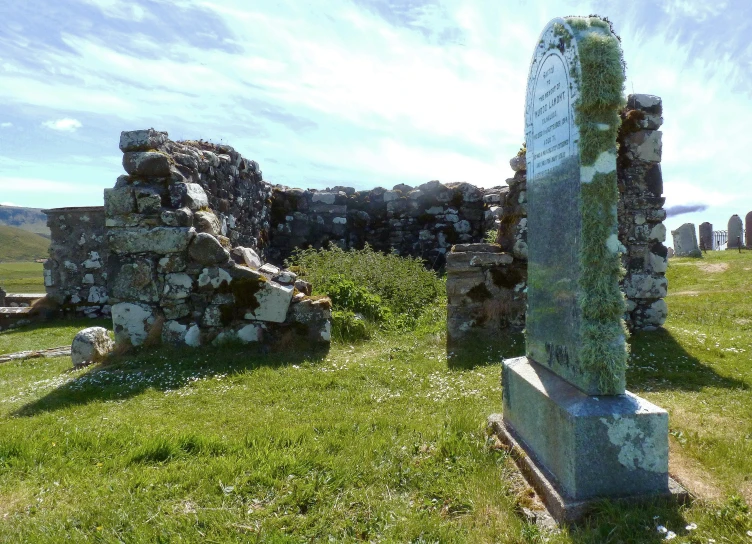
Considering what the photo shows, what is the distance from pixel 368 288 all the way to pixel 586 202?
5926 mm

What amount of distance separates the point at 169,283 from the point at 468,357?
3.78 meters

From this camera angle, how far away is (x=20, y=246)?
5846 inches

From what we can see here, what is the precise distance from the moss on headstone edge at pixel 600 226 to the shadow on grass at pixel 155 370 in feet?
12.4

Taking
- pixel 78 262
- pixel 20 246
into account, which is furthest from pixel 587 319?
pixel 20 246

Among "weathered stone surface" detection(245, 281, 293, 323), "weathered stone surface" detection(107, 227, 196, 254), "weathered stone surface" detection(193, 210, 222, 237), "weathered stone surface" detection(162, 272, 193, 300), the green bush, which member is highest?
"weathered stone surface" detection(193, 210, 222, 237)

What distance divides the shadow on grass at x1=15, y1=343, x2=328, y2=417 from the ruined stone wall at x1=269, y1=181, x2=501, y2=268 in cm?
628

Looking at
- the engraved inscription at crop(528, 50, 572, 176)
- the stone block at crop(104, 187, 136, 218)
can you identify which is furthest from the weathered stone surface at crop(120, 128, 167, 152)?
the engraved inscription at crop(528, 50, 572, 176)

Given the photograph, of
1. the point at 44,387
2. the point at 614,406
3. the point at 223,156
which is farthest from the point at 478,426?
the point at 223,156

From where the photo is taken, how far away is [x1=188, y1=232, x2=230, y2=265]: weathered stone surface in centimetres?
647

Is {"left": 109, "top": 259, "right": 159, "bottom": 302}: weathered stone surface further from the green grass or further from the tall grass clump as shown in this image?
the green grass

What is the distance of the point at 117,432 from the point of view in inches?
153

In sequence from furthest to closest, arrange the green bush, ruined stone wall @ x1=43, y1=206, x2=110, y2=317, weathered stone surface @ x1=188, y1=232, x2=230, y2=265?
ruined stone wall @ x1=43, y1=206, x2=110, y2=317
the green bush
weathered stone surface @ x1=188, y1=232, x2=230, y2=265

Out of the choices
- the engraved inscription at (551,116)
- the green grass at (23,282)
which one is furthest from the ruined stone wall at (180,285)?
the green grass at (23,282)

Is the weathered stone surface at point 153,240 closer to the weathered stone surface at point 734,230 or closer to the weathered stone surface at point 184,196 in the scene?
the weathered stone surface at point 184,196
